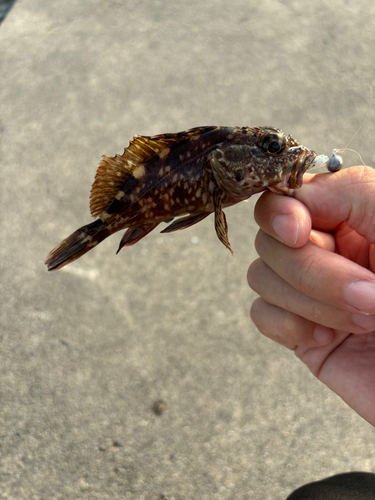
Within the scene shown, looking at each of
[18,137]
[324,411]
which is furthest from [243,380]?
[18,137]

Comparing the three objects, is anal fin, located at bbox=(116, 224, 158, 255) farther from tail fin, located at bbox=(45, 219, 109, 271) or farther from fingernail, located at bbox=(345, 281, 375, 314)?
fingernail, located at bbox=(345, 281, 375, 314)

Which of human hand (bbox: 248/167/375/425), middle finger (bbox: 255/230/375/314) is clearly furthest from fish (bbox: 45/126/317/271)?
middle finger (bbox: 255/230/375/314)

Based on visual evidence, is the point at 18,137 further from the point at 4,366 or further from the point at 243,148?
the point at 243,148

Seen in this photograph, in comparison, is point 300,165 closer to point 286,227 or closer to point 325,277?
point 286,227

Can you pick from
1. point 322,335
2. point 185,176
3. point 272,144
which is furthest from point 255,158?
point 322,335

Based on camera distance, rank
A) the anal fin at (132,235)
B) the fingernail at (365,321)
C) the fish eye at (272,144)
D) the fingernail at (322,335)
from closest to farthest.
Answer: the fish eye at (272,144), the anal fin at (132,235), the fingernail at (365,321), the fingernail at (322,335)

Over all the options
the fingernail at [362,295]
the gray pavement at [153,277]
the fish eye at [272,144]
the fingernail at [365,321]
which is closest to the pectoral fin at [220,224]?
the fish eye at [272,144]

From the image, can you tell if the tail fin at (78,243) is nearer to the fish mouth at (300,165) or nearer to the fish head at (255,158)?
the fish head at (255,158)
